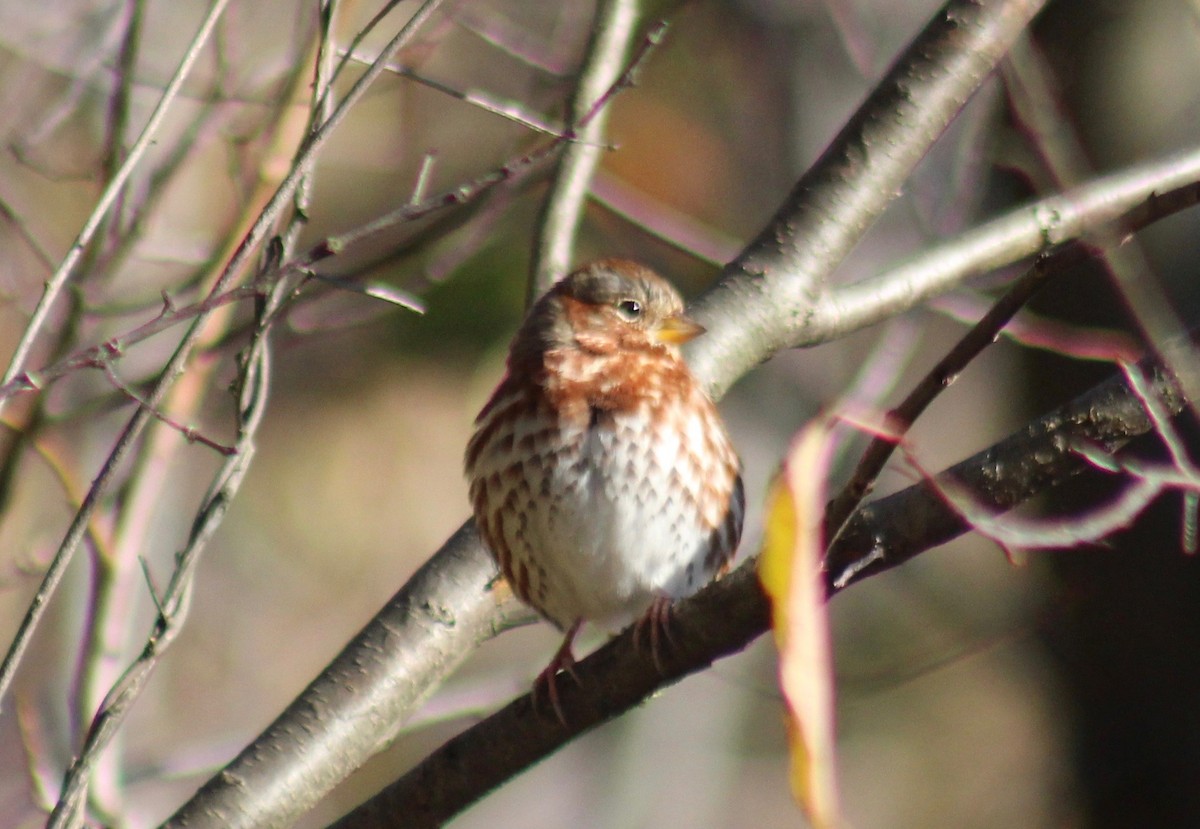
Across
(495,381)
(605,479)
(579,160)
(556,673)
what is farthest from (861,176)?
(495,381)

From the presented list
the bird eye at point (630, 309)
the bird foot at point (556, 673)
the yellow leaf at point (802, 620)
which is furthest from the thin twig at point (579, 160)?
the yellow leaf at point (802, 620)

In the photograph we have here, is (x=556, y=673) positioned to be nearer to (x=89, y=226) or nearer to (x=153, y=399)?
(x=153, y=399)

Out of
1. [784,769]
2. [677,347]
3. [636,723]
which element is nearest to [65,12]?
[677,347]

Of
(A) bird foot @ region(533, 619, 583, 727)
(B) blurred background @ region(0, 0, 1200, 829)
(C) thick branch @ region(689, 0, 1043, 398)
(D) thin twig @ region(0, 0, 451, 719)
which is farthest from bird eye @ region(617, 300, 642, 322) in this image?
(D) thin twig @ region(0, 0, 451, 719)

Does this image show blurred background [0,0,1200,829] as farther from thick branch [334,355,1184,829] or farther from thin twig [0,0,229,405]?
thick branch [334,355,1184,829]

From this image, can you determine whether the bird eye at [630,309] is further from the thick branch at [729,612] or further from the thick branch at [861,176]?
the thick branch at [729,612]

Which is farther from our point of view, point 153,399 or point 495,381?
point 495,381
